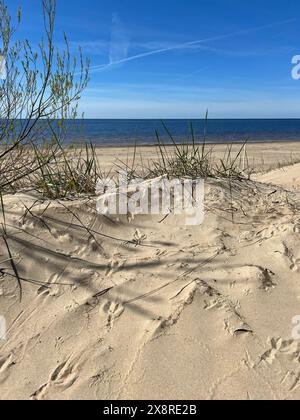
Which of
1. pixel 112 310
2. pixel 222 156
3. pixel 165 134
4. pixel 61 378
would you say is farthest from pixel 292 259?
pixel 165 134

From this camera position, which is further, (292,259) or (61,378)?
(292,259)

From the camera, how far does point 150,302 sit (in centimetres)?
202

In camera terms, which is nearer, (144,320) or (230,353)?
(230,353)

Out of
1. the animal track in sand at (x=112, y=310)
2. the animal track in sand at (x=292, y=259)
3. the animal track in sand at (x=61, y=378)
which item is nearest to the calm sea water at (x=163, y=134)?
the animal track in sand at (x=292, y=259)

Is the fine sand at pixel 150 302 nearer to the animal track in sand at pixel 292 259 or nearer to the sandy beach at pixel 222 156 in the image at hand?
the animal track in sand at pixel 292 259

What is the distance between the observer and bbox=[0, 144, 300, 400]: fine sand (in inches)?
64.3

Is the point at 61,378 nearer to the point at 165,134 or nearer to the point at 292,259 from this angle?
the point at 292,259

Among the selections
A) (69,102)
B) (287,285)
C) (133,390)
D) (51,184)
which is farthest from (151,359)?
(69,102)

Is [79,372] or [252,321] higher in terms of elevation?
[252,321]

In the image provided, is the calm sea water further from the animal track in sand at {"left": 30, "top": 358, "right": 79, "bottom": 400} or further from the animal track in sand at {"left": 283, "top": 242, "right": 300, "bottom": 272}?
the animal track in sand at {"left": 30, "top": 358, "right": 79, "bottom": 400}
